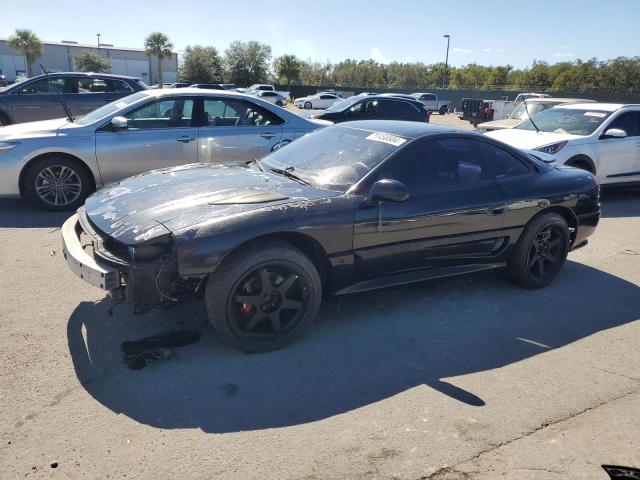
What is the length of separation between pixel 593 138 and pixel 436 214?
231 inches

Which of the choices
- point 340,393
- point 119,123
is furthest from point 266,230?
point 119,123

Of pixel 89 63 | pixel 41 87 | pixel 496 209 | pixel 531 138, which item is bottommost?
pixel 496 209

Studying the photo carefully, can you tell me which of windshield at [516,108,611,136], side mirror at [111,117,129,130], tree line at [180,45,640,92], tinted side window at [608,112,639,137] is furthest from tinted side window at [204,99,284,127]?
tree line at [180,45,640,92]

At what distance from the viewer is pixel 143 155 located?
6750 mm

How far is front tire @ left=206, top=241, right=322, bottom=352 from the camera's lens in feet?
10.7

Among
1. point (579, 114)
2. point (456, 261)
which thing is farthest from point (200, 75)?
point (456, 261)

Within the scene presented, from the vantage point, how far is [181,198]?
3.64m

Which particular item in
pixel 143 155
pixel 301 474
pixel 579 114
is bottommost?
pixel 301 474

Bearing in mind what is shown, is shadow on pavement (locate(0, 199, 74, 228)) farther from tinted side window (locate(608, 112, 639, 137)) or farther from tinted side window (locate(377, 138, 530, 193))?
tinted side window (locate(608, 112, 639, 137))

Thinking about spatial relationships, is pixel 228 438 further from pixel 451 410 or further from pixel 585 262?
pixel 585 262

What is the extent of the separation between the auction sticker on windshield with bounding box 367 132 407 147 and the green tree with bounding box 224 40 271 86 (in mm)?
67566

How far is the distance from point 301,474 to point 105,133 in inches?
219

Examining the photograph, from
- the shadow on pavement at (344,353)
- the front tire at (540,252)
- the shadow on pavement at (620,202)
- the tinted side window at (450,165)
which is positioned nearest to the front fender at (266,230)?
the tinted side window at (450,165)

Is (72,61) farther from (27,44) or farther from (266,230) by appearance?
(266,230)
